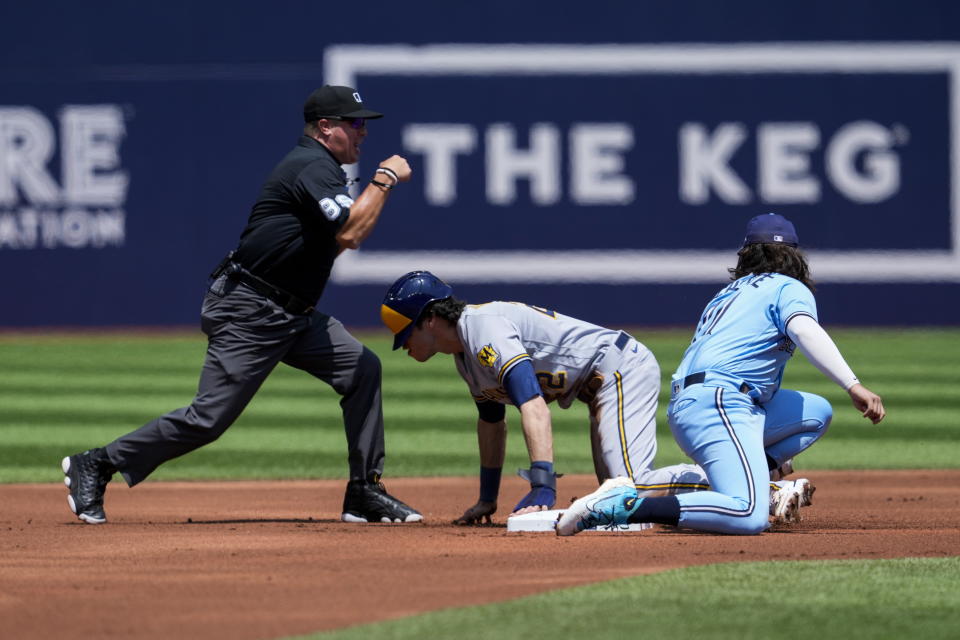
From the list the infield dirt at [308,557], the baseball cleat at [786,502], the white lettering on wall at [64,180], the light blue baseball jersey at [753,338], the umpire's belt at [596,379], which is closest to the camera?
the infield dirt at [308,557]

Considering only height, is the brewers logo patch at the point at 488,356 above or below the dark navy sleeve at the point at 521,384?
above

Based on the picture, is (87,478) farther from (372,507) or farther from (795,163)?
(795,163)

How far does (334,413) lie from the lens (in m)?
12.1

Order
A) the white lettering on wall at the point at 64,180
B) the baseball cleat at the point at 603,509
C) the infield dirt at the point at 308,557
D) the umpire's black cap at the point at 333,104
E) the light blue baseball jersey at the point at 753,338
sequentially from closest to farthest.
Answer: the infield dirt at the point at 308,557 → the baseball cleat at the point at 603,509 → the light blue baseball jersey at the point at 753,338 → the umpire's black cap at the point at 333,104 → the white lettering on wall at the point at 64,180

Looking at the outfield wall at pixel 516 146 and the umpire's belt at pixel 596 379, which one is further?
the outfield wall at pixel 516 146

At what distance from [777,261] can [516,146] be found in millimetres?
11343

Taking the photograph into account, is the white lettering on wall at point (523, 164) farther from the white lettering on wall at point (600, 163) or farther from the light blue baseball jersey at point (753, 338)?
the light blue baseball jersey at point (753, 338)

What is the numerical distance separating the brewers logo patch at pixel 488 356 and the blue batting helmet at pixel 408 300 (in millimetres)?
257

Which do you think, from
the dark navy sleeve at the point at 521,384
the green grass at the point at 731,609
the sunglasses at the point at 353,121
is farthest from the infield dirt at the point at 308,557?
the sunglasses at the point at 353,121

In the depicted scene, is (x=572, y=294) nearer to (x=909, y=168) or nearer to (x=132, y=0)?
(x=909, y=168)

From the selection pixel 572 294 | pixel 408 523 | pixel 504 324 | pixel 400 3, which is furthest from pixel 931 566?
pixel 400 3

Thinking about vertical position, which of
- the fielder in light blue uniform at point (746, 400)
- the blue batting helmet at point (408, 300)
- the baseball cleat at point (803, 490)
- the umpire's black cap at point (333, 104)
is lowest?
the baseball cleat at point (803, 490)

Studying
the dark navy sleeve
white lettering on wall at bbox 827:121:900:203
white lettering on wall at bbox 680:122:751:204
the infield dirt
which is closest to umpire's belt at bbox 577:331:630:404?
the dark navy sleeve

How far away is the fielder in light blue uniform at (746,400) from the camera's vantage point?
5.77 m
